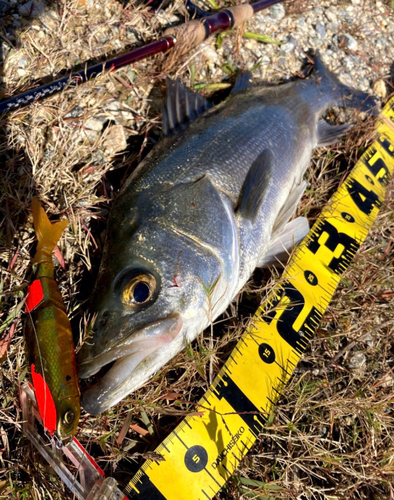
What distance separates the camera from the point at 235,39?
374cm

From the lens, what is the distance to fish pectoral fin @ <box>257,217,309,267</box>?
119 inches

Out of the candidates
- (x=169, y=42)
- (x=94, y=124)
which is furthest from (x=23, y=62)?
(x=169, y=42)

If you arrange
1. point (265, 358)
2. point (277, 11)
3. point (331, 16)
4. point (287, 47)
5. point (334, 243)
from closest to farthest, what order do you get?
point (265, 358), point (334, 243), point (287, 47), point (277, 11), point (331, 16)

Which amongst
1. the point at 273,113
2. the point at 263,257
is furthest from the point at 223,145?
the point at 263,257

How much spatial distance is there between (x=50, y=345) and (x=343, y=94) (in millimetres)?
3352

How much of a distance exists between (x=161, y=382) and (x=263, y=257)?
3.79 feet

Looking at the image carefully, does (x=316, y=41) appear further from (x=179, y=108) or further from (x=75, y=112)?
(x=75, y=112)

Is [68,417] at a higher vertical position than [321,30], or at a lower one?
lower

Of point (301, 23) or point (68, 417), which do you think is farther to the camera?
point (301, 23)

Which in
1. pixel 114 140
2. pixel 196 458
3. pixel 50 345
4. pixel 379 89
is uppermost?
pixel 379 89

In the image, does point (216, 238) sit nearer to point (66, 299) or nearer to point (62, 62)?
point (66, 299)

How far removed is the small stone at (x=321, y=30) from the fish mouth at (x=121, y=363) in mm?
3740

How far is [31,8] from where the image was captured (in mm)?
3168

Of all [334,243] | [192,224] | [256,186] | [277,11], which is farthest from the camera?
[277,11]
